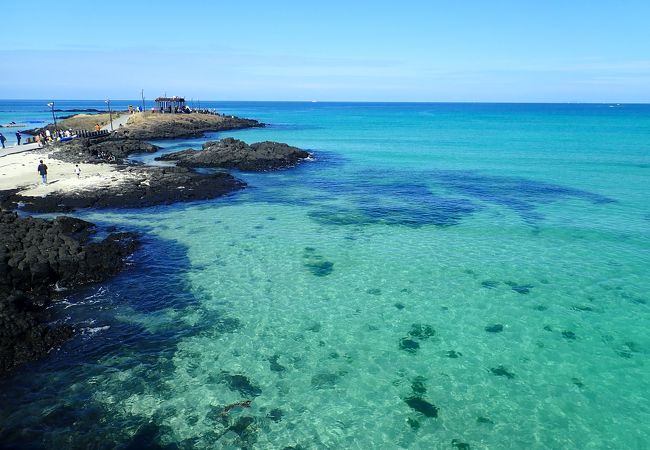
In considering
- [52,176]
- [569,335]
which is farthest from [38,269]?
[52,176]

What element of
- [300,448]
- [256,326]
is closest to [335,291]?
[256,326]

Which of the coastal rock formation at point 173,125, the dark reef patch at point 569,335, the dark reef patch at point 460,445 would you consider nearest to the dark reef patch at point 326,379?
the dark reef patch at point 460,445

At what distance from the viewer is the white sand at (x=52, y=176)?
35.0 metres

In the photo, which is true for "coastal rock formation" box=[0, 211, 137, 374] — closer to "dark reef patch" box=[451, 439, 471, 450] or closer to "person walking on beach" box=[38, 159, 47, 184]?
"person walking on beach" box=[38, 159, 47, 184]

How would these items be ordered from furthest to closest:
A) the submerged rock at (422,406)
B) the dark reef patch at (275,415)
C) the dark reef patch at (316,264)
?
the dark reef patch at (316,264), the submerged rock at (422,406), the dark reef patch at (275,415)

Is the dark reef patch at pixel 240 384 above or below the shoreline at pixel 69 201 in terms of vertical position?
below

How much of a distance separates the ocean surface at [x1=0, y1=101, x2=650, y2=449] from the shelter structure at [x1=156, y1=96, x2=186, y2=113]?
75.6 metres

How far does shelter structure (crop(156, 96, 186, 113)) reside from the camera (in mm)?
98088

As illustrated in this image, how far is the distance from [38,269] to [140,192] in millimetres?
16962

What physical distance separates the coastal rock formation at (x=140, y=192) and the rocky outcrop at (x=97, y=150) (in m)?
Answer: 8.56

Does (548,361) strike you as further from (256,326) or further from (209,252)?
(209,252)

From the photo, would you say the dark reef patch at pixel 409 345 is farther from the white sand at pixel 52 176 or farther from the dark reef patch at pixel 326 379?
the white sand at pixel 52 176

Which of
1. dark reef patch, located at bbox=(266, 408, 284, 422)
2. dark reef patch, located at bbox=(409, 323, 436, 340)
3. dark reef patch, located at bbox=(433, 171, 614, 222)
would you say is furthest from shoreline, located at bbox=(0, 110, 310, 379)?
dark reef patch, located at bbox=(433, 171, 614, 222)

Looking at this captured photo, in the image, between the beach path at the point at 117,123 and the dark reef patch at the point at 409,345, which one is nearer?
the dark reef patch at the point at 409,345
